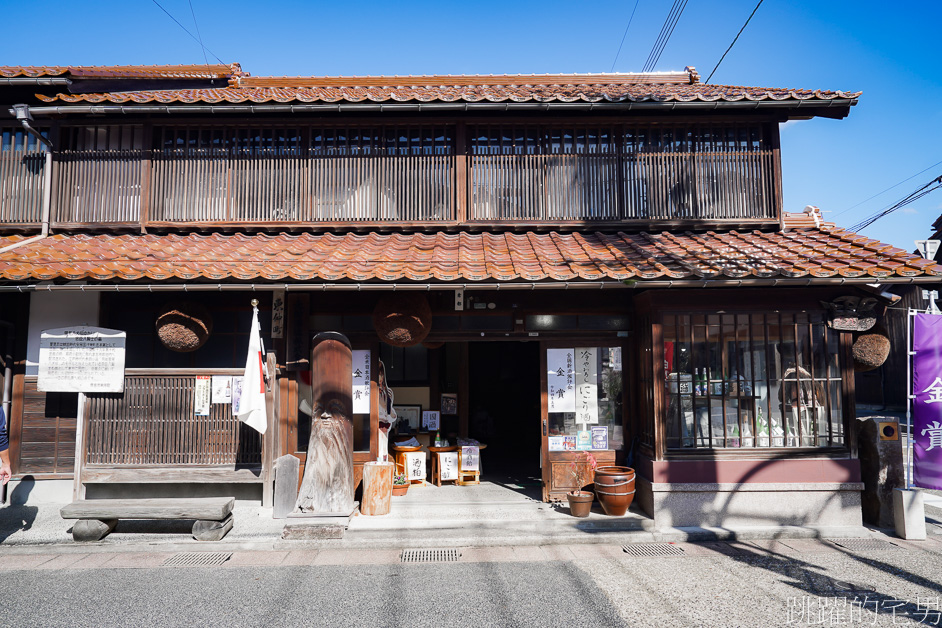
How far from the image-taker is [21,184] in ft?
31.5

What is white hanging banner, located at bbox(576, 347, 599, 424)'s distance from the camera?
27.7ft

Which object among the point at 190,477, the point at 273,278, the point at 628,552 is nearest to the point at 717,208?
the point at 628,552

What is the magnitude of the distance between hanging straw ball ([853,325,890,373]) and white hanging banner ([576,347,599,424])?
3.52 meters

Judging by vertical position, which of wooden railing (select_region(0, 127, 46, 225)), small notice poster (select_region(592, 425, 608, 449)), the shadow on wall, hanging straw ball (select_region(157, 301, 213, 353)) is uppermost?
wooden railing (select_region(0, 127, 46, 225))

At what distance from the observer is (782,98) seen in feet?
28.6

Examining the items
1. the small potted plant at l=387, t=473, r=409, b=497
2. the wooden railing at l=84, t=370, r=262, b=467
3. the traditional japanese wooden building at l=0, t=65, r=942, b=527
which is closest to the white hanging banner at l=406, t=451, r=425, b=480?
the small potted plant at l=387, t=473, r=409, b=497

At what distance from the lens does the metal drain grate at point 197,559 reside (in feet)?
20.9

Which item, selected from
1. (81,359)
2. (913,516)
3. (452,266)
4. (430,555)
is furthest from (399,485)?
(913,516)

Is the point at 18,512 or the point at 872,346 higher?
the point at 872,346

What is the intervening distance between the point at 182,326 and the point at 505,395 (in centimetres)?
990

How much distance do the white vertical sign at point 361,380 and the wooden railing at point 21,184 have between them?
6.19 m

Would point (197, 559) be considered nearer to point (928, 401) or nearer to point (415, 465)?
point (415, 465)

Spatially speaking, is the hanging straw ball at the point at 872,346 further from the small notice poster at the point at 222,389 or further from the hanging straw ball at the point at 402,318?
the small notice poster at the point at 222,389

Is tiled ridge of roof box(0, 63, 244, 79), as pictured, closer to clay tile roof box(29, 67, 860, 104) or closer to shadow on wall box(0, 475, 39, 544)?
clay tile roof box(29, 67, 860, 104)
